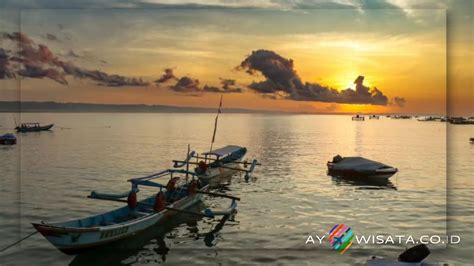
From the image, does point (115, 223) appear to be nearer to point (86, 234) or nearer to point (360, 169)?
point (86, 234)

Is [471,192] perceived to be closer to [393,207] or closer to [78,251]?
[393,207]

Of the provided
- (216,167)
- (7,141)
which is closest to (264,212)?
(216,167)

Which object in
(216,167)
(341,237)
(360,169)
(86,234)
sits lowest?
(341,237)

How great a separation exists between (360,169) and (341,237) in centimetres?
1643

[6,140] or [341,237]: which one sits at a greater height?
[6,140]

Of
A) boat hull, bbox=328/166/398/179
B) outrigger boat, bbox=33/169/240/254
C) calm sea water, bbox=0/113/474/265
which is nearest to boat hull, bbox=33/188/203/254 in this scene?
outrigger boat, bbox=33/169/240/254

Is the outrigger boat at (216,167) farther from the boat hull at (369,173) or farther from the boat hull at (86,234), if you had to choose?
the boat hull at (86,234)

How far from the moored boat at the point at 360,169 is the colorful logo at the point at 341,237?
14220mm

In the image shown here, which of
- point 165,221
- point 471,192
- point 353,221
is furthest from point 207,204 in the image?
point 471,192

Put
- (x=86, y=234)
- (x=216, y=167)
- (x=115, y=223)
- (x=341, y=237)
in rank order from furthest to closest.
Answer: (x=216, y=167), (x=341, y=237), (x=115, y=223), (x=86, y=234)

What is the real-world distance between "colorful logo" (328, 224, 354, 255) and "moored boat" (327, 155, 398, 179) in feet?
46.7

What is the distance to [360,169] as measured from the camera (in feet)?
111

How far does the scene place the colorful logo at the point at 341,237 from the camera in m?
16.9

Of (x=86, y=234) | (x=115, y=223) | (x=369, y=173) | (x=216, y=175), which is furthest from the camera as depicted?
(x=369, y=173)
